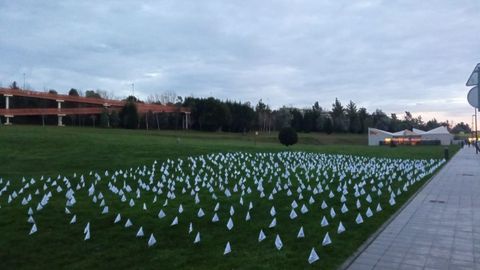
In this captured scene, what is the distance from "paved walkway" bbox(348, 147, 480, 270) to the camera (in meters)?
6.41

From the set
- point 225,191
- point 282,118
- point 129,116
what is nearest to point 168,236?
point 225,191

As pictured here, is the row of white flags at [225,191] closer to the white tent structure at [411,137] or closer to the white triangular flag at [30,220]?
the white triangular flag at [30,220]

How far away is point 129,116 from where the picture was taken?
243 feet

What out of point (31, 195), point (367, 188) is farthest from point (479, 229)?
point (31, 195)

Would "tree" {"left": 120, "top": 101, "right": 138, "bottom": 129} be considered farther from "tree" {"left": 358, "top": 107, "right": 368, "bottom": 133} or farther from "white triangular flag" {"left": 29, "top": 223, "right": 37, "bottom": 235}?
"tree" {"left": 358, "top": 107, "right": 368, "bottom": 133}

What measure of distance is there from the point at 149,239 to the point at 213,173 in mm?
10691

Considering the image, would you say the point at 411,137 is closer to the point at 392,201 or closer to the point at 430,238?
the point at 392,201

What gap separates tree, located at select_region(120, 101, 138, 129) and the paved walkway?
65.9 m

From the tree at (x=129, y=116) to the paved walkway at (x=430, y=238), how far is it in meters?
65.9

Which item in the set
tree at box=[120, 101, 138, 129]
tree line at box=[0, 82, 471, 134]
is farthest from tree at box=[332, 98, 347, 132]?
tree at box=[120, 101, 138, 129]

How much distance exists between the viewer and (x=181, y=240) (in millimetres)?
8008

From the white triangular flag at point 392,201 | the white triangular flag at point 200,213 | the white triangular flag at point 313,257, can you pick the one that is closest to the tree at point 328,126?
the white triangular flag at point 392,201

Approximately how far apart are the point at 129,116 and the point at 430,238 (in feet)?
231

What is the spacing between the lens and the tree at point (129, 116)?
73.9 m
